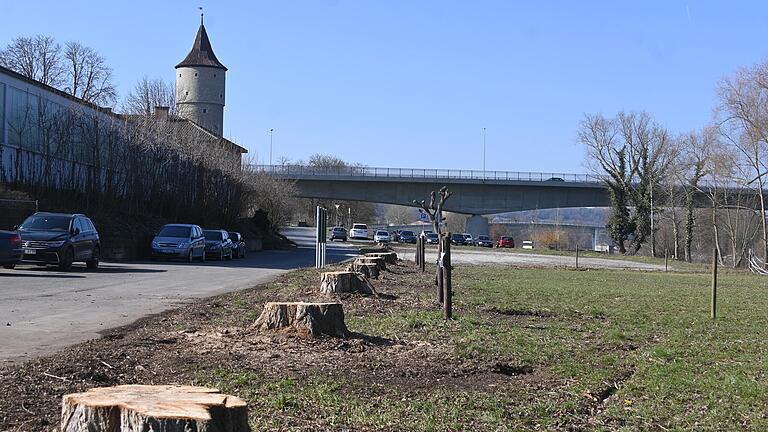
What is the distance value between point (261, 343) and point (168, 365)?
158 centimetres

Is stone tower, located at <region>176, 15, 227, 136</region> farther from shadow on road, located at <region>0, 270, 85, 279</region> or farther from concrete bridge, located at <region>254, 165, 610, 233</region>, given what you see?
shadow on road, located at <region>0, 270, 85, 279</region>

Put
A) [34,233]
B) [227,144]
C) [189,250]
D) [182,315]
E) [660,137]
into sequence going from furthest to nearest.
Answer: [660,137]
[227,144]
[189,250]
[34,233]
[182,315]

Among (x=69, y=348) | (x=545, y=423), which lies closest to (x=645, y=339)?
(x=545, y=423)

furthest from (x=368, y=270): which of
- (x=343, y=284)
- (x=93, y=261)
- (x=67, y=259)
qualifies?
(x=93, y=261)

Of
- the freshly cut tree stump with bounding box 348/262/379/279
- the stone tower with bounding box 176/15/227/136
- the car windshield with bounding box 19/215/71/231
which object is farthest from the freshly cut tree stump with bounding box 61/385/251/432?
the stone tower with bounding box 176/15/227/136

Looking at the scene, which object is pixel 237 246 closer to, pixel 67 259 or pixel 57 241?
pixel 67 259

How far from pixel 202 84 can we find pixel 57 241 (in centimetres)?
8678

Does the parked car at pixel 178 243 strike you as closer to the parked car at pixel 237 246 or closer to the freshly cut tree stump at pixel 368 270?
the parked car at pixel 237 246

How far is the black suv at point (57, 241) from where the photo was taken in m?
27.2

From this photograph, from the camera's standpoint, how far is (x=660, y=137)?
91.0 meters

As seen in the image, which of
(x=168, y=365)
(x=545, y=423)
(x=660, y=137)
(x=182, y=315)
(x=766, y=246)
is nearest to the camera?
(x=545, y=423)

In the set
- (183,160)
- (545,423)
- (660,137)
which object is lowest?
(545,423)

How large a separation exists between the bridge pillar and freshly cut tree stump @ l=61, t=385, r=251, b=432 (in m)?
92.6

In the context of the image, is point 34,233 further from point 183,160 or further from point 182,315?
point 183,160
